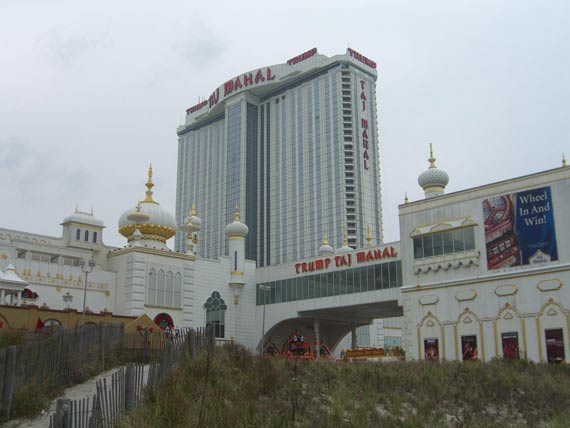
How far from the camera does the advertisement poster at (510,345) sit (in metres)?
35.2

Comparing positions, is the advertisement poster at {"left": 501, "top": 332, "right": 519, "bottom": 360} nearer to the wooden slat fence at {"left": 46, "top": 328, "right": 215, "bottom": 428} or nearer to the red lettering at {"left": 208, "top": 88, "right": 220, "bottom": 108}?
the wooden slat fence at {"left": 46, "top": 328, "right": 215, "bottom": 428}

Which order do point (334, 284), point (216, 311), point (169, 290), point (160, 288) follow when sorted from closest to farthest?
1. point (334, 284)
2. point (160, 288)
3. point (169, 290)
4. point (216, 311)

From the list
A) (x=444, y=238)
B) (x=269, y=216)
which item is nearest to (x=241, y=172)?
(x=269, y=216)

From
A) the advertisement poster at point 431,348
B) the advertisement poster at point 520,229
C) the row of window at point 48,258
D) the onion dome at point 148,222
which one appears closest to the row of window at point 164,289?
the onion dome at point 148,222

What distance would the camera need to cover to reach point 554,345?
34000 mm

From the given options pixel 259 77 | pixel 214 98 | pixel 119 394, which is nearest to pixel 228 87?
pixel 214 98

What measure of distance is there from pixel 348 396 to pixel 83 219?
120ft

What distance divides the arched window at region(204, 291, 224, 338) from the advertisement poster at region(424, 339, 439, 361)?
19303 millimetres

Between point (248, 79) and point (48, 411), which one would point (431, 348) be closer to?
point (48, 411)

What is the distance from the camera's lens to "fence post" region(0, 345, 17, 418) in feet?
53.1

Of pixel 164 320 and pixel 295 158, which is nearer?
pixel 164 320

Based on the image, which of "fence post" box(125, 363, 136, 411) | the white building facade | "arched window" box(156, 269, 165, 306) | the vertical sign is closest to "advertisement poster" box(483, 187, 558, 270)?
the white building facade

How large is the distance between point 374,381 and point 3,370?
12331mm

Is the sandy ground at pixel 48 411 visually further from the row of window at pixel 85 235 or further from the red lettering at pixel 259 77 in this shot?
the red lettering at pixel 259 77
